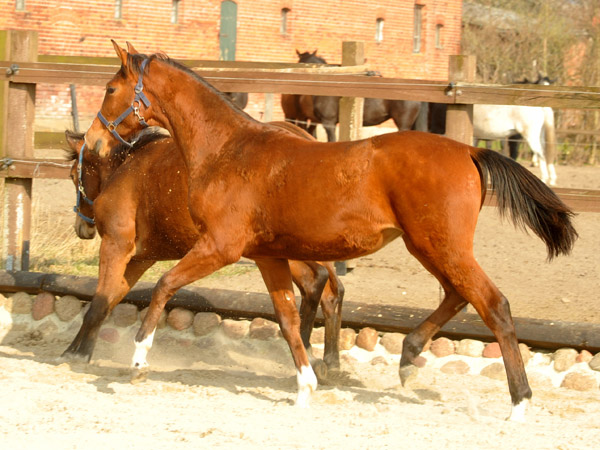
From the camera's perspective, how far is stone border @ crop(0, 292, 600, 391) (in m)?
5.48

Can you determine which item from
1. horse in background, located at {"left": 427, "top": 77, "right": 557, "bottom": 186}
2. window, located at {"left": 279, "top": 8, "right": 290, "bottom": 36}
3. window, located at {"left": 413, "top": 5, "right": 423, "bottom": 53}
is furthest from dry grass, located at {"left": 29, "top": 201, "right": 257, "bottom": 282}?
window, located at {"left": 413, "top": 5, "right": 423, "bottom": 53}

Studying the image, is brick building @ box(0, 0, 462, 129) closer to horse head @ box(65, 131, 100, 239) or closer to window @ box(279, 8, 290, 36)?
window @ box(279, 8, 290, 36)

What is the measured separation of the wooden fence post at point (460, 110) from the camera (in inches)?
234

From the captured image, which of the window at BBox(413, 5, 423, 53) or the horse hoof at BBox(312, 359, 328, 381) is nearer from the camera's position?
the horse hoof at BBox(312, 359, 328, 381)

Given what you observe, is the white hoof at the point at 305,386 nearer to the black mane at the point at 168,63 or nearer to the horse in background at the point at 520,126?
the black mane at the point at 168,63

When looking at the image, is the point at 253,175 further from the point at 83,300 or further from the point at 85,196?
the point at 83,300

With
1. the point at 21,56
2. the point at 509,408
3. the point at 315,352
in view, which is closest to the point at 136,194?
the point at 315,352

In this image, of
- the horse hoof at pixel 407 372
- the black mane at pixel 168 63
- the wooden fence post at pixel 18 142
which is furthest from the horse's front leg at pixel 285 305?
the wooden fence post at pixel 18 142

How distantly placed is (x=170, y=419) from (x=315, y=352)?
192 centimetres

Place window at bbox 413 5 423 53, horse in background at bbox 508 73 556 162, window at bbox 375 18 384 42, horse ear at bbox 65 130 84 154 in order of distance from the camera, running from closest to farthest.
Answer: horse ear at bbox 65 130 84 154, horse in background at bbox 508 73 556 162, window at bbox 375 18 384 42, window at bbox 413 5 423 53

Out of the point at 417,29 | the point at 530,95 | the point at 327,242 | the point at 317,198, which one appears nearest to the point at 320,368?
the point at 327,242

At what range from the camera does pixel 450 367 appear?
18.7 ft

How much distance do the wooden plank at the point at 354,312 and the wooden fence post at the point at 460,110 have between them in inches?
48.6

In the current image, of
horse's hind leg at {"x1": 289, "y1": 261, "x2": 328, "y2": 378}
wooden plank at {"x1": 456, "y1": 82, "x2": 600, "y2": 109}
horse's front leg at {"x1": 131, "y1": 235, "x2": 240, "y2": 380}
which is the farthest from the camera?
horse's hind leg at {"x1": 289, "y1": 261, "x2": 328, "y2": 378}
